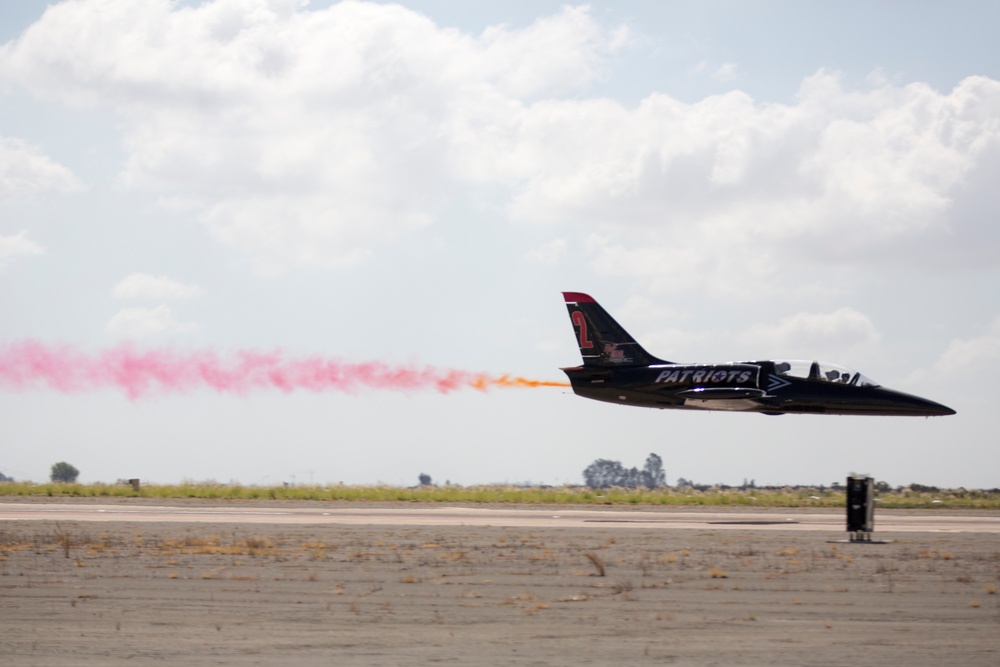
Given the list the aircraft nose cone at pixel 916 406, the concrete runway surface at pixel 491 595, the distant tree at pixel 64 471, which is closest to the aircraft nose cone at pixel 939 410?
the aircraft nose cone at pixel 916 406

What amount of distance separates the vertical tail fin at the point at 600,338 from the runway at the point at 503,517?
6838mm

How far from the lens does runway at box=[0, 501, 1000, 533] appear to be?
3058 cm

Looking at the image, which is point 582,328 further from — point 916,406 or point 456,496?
point 916,406

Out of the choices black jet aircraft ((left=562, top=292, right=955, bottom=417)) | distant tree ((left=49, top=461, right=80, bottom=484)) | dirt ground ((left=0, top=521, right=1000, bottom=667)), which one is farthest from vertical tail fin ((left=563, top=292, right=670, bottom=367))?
distant tree ((left=49, top=461, right=80, bottom=484))

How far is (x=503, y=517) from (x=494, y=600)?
56.6 feet

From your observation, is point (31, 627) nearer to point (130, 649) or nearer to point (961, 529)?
point (130, 649)

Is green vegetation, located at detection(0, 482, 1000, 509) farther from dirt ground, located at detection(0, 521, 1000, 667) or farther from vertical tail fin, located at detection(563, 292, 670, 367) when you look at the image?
dirt ground, located at detection(0, 521, 1000, 667)

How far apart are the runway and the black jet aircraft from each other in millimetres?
3791

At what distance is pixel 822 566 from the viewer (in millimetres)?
20734

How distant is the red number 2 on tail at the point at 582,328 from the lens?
147ft

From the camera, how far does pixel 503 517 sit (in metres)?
34.0

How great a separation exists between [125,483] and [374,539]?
32.9 m

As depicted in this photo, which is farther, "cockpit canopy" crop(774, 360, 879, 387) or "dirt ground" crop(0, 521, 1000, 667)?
"cockpit canopy" crop(774, 360, 879, 387)

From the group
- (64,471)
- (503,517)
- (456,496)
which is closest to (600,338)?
(456,496)
